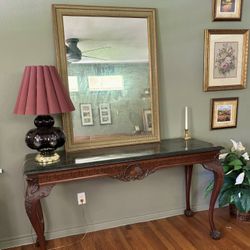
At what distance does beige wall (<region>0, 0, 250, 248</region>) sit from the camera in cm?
210

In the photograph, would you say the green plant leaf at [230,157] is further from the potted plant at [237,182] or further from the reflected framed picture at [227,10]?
the reflected framed picture at [227,10]

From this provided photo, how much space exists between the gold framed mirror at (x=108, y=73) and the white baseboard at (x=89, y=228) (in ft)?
2.47

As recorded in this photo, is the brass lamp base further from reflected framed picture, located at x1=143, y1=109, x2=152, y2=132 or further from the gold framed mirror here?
reflected framed picture, located at x1=143, y1=109, x2=152, y2=132

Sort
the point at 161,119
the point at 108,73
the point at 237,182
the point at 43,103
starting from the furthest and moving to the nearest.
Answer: the point at 161,119 → the point at 237,182 → the point at 108,73 → the point at 43,103

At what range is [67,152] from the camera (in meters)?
2.20

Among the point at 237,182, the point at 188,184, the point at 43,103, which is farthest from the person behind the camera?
the point at 188,184

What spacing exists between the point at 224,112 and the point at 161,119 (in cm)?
67

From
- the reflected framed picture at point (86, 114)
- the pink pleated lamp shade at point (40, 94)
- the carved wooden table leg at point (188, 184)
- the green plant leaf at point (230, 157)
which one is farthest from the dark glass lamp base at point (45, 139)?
the green plant leaf at point (230, 157)

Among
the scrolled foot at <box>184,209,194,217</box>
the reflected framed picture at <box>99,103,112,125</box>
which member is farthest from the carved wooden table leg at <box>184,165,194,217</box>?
the reflected framed picture at <box>99,103,112,125</box>

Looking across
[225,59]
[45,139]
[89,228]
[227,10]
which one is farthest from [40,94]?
[227,10]

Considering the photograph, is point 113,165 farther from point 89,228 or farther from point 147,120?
point 89,228

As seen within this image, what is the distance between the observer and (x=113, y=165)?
76.2 inches

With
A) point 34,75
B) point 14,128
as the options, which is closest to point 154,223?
point 14,128

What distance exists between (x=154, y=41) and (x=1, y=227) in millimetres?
2013
